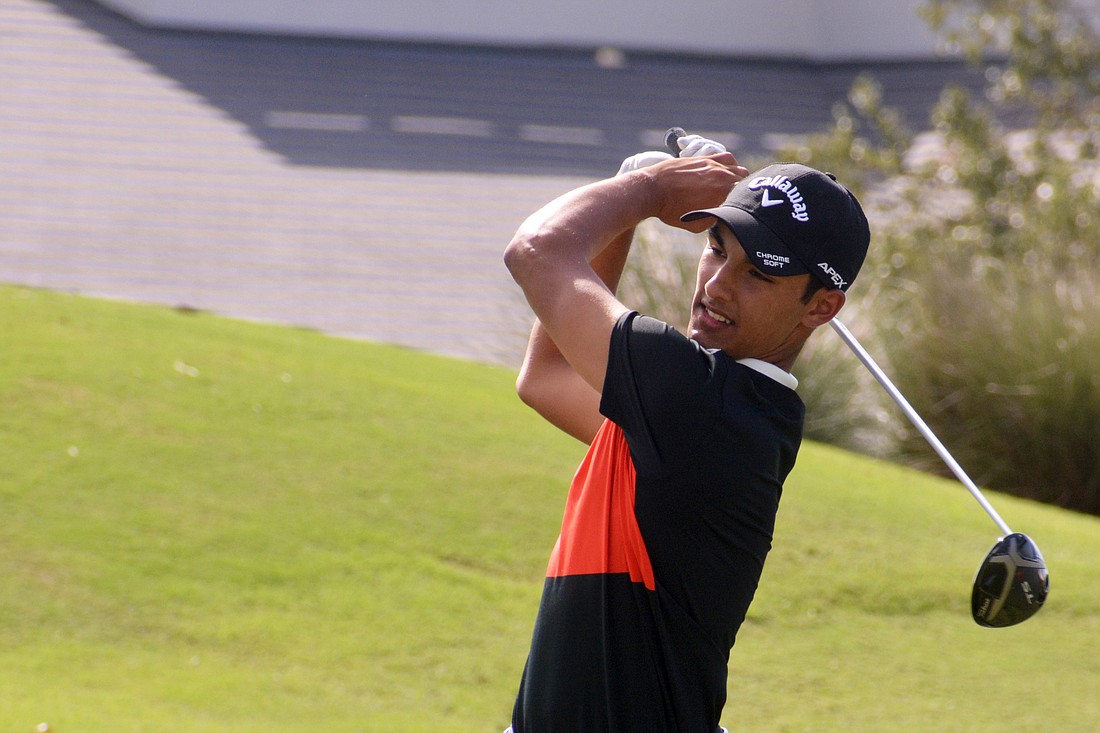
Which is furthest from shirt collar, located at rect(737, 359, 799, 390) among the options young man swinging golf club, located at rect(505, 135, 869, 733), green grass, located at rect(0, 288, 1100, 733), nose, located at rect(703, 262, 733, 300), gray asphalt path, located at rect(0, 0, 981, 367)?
gray asphalt path, located at rect(0, 0, 981, 367)

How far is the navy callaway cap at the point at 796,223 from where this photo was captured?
222 centimetres

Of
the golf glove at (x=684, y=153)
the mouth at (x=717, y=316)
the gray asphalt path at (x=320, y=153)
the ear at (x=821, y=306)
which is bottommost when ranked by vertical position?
the gray asphalt path at (x=320, y=153)

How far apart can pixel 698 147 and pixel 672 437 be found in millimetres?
834

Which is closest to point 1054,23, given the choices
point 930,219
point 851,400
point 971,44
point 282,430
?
point 971,44

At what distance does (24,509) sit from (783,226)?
4835 millimetres

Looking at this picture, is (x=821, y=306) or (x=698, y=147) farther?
(x=698, y=147)

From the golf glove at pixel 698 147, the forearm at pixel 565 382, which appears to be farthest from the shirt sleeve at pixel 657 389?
the golf glove at pixel 698 147

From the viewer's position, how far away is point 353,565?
614 centimetres

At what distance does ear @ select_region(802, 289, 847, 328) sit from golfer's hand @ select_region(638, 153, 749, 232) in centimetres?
23

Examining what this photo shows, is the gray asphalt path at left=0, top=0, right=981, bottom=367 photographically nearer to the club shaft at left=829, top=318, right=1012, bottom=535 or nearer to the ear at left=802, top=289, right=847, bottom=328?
the club shaft at left=829, top=318, right=1012, bottom=535

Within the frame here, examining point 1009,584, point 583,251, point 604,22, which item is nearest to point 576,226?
point 583,251

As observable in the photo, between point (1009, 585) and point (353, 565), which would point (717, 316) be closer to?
point (1009, 585)

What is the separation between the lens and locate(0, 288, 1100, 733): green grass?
5234mm

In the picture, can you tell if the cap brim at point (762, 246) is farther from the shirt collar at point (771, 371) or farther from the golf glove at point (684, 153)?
the golf glove at point (684, 153)
